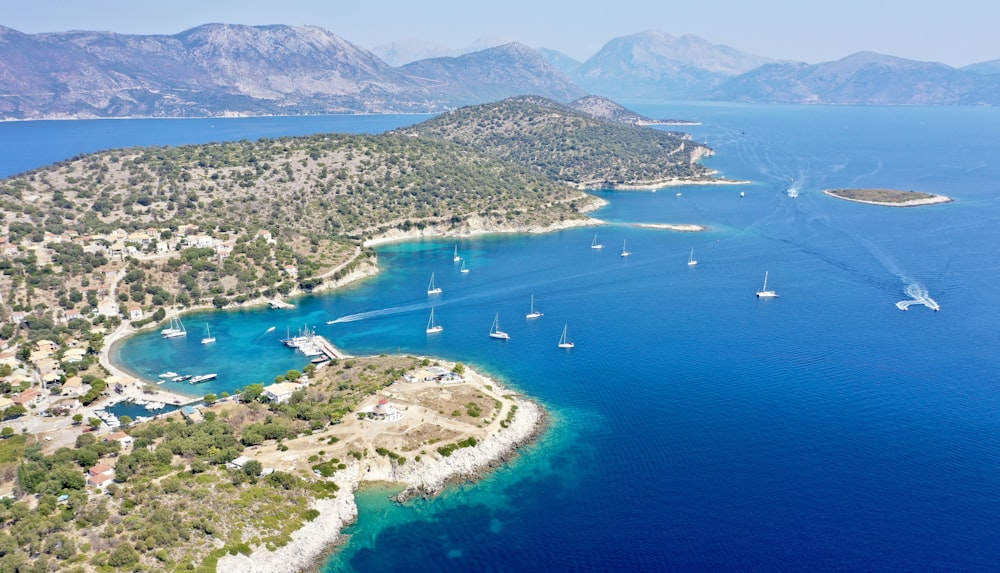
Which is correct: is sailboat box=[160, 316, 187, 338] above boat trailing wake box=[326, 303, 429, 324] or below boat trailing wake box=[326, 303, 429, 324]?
below

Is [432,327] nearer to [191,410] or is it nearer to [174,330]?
[191,410]

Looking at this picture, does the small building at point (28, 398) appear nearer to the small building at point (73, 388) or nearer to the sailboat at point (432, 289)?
the small building at point (73, 388)

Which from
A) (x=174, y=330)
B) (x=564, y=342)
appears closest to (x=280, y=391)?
(x=174, y=330)

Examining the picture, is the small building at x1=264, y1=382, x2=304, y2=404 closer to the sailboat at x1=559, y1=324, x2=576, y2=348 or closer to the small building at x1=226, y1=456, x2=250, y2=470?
the small building at x1=226, y1=456, x2=250, y2=470

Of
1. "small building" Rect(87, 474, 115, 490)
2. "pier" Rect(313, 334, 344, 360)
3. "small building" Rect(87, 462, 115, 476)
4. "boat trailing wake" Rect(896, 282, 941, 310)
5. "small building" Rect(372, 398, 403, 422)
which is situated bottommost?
"small building" Rect(87, 474, 115, 490)

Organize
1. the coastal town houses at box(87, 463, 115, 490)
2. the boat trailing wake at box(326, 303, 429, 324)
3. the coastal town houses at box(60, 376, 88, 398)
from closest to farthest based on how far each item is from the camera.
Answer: the coastal town houses at box(87, 463, 115, 490), the coastal town houses at box(60, 376, 88, 398), the boat trailing wake at box(326, 303, 429, 324)

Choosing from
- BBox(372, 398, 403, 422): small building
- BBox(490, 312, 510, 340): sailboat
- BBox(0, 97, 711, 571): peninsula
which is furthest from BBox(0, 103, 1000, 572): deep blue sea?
BBox(372, 398, 403, 422): small building

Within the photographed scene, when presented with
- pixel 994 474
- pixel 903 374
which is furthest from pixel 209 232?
pixel 994 474

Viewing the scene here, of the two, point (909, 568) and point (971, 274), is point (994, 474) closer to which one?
point (909, 568)
